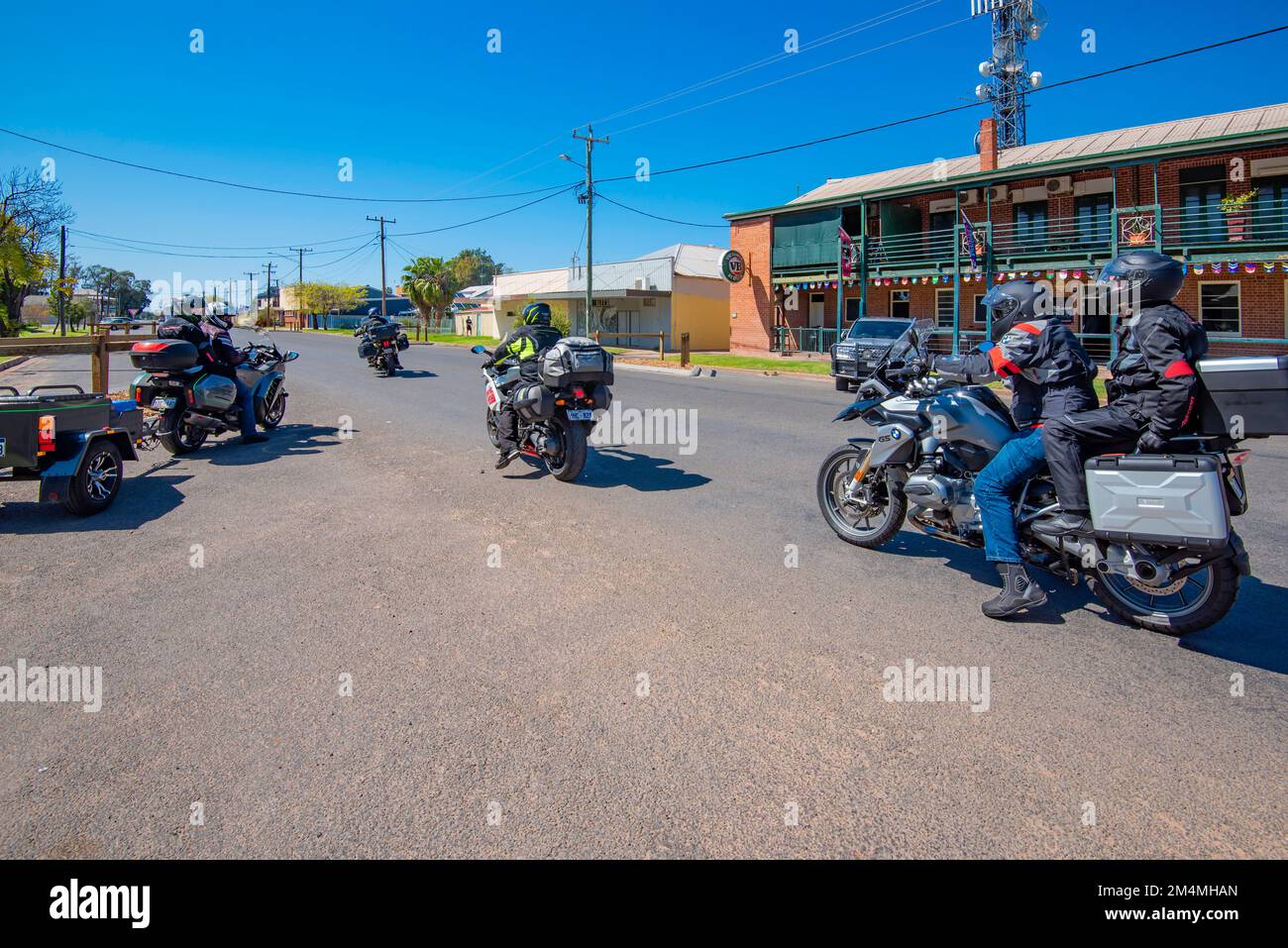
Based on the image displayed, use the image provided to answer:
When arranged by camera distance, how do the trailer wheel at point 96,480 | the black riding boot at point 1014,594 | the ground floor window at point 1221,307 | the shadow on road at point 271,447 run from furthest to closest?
the ground floor window at point 1221,307 < the shadow on road at point 271,447 < the trailer wheel at point 96,480 < the black riding boot at point 1014,594

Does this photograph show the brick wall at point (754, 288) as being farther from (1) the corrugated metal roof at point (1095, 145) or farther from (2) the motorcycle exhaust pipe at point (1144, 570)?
(2) the motorcycle exhaust pipe at point (1144, 570)

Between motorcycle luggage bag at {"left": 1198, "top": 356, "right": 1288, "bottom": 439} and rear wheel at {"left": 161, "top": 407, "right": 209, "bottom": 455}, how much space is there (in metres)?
10.3

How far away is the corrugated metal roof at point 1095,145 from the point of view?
2603 centimetres

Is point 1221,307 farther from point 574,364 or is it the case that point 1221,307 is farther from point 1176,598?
point 1176,598

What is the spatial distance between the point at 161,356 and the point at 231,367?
114 cm

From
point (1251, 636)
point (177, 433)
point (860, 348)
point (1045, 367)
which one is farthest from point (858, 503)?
point (860, 348)

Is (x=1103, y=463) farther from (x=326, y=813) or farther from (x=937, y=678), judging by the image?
(x=326, y=813)

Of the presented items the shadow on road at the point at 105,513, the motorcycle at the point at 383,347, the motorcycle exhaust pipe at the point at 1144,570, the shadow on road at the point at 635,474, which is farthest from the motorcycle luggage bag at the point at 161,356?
the motorcycle at the point at 383,347

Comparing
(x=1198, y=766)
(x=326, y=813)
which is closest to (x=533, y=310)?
(x=326, y=813)

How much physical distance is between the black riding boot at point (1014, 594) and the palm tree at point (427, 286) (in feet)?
223

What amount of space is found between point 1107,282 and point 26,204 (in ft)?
145

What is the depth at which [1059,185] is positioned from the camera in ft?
93.6

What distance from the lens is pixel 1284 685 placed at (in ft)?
11.9
